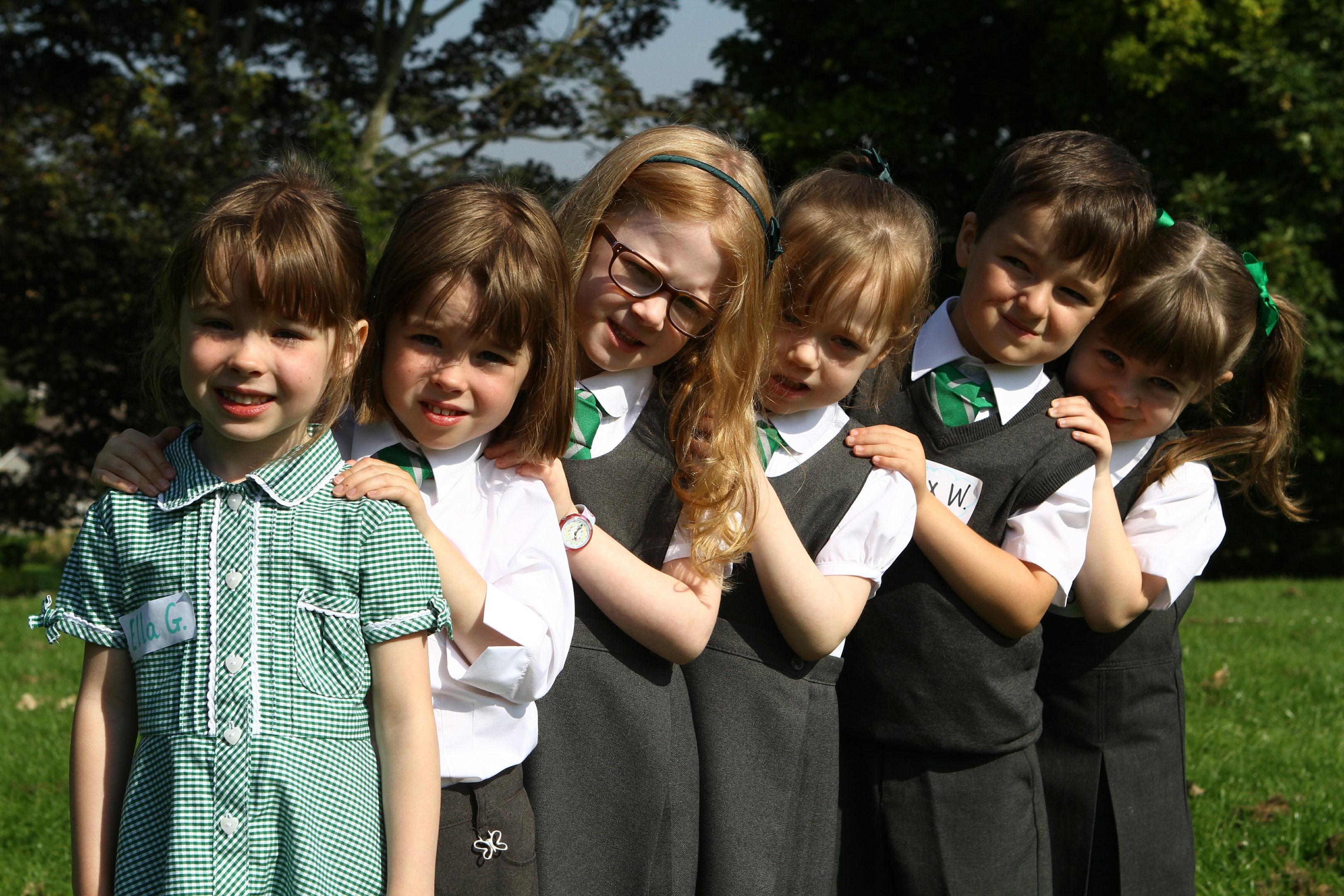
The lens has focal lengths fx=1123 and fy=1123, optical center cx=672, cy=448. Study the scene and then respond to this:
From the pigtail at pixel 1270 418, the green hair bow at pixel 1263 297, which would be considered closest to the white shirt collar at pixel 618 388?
the pigtail at pixel 1270 418

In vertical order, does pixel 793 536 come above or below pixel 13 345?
above

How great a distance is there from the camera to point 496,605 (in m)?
1.85

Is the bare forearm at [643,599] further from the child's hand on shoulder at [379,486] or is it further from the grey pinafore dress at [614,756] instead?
the child's hand on shoulder at [379,486]

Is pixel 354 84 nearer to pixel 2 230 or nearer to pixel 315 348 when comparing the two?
pixel 2 230

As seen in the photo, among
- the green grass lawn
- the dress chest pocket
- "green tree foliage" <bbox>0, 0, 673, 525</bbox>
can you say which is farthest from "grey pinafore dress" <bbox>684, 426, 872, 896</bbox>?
"green tree foliage" <bbox>0, 0, 673, 525</bbox>

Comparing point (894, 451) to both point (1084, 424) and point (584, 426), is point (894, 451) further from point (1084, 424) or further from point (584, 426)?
point (584, 426)

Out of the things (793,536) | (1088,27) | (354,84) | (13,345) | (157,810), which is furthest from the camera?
(354,84)

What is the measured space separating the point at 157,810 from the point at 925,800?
1.50m

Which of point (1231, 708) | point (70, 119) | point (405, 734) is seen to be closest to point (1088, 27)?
point (1231, 708)

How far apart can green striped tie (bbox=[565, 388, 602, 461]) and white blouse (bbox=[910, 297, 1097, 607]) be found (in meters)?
0.78

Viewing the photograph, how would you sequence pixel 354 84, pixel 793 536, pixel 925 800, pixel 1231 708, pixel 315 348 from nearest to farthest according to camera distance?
1. pixel 315 348
2. pixel 793 536
3. pixel 925 800
4. pixel 1231 708
5. pixel 354 84

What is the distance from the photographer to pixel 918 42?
15.6m

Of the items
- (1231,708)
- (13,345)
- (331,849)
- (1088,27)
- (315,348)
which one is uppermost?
(315,348)

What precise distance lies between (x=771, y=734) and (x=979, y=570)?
0.54 m
